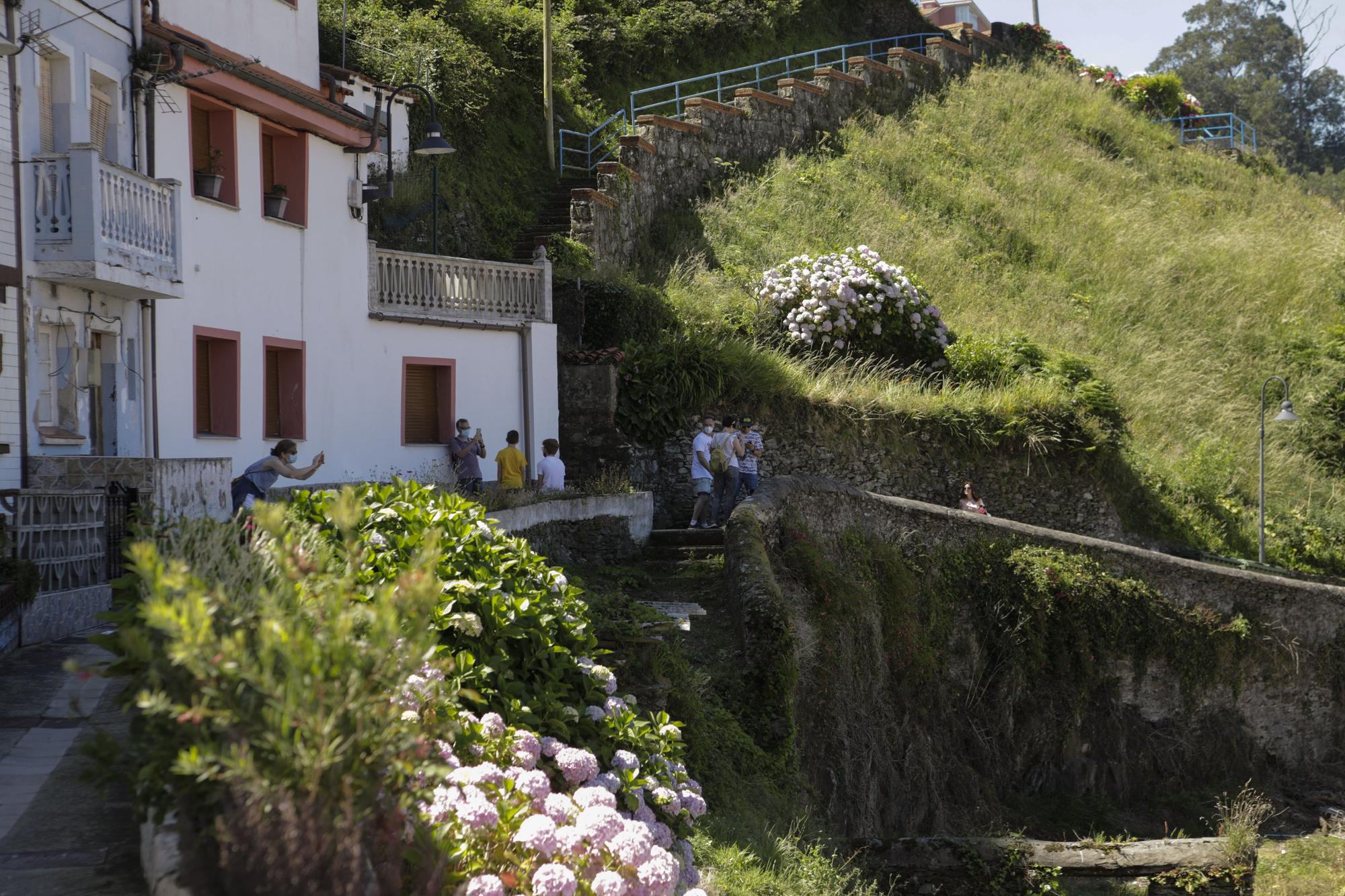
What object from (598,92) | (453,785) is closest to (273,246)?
(453,785)

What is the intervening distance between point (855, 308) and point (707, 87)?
14.4 meters

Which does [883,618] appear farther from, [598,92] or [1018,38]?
[1018,38]

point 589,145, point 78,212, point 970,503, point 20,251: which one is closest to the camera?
point 20,251

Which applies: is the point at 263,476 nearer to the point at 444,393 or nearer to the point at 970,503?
the point at 444,393

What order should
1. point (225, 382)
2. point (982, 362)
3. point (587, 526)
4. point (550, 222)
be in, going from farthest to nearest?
point (550, 222), point (982, 362), point (587, 526), point (225, 382)

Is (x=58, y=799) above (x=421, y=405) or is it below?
below

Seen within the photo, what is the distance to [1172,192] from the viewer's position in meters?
37.2

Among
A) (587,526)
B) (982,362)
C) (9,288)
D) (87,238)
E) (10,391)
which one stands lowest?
(587,526)

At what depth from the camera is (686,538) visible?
17.7 meters

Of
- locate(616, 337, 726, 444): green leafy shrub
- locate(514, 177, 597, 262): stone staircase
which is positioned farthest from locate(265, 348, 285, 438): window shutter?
locate(514, 177, 597, 262): stone staircase

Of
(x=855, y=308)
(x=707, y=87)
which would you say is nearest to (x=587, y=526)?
(x=855, y=308)

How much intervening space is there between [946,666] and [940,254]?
15.7 metres

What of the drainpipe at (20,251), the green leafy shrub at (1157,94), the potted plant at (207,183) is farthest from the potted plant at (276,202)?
the green leafy shrub at (1157,94)

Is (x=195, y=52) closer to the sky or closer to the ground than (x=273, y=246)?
closer to the sky
